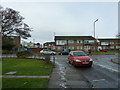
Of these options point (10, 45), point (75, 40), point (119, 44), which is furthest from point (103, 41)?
point (10, 45)

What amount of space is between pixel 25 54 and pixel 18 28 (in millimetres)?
12539

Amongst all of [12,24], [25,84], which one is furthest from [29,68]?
[12,24]

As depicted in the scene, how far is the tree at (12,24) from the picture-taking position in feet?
104

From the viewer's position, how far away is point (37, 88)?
5477 mm

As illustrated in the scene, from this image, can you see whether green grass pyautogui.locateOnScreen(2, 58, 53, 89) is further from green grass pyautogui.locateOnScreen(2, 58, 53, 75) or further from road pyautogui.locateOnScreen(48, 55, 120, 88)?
road pyautogui.locateOnScreen(48, 55, 120, 88)

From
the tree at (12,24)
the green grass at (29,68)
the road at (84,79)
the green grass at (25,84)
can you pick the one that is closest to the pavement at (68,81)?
the road at (84,79)

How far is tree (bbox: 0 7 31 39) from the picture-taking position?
31.8 metres

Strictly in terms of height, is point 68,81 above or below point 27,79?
below

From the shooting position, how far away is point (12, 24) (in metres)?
32.6

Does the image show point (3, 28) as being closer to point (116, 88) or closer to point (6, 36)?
point (6, 36)

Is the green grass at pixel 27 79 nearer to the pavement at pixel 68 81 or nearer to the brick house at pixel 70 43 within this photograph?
the pavement at pixel 68 81

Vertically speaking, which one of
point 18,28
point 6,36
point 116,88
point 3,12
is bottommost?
point 116,88

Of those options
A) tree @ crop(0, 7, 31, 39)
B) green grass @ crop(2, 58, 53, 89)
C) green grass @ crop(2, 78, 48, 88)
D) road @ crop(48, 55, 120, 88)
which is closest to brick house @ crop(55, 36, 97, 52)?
tree @ crop(0, 7, 31, 39)

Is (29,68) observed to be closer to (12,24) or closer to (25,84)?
(25,84)
